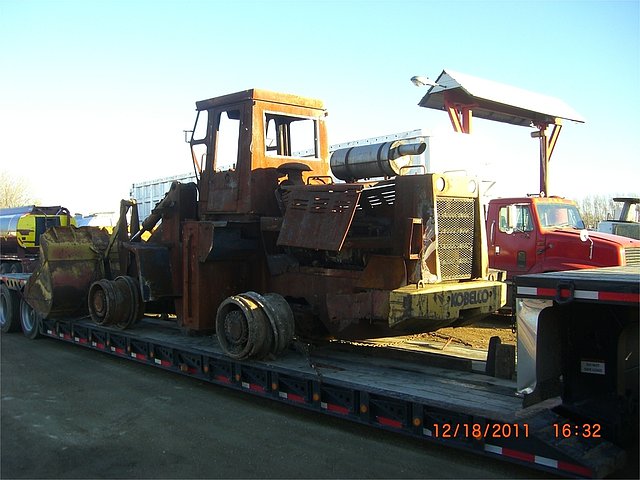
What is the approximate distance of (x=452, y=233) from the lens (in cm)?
600

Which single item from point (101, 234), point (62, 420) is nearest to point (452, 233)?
point (62, 420)

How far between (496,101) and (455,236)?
11.9 metres

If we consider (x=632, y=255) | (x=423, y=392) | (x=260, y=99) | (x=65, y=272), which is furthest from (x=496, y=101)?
(x=423, y=392)

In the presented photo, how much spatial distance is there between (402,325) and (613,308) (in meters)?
2.00

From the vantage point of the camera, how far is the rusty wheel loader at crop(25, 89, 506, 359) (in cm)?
577

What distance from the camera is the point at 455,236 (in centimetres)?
603

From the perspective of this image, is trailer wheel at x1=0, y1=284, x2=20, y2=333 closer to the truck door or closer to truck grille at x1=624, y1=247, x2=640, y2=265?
the truck door

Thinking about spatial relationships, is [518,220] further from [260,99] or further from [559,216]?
[260,99]

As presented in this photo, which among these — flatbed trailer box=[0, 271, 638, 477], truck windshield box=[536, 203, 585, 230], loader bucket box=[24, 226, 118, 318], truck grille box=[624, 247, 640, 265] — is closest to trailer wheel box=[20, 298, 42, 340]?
loader bucket box=[24, 226, 118, 318]

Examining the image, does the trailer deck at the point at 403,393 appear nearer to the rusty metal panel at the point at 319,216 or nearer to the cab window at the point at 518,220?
the rusty metal panel at the point at 319,216

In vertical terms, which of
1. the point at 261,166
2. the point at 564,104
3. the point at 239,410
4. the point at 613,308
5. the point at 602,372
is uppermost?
the point at 564,104

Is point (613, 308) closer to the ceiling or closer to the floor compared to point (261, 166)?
closer to the floor

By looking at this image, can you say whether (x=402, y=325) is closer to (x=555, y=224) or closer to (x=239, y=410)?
(x=239, y=410)

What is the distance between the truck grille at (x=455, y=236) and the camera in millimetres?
5883
